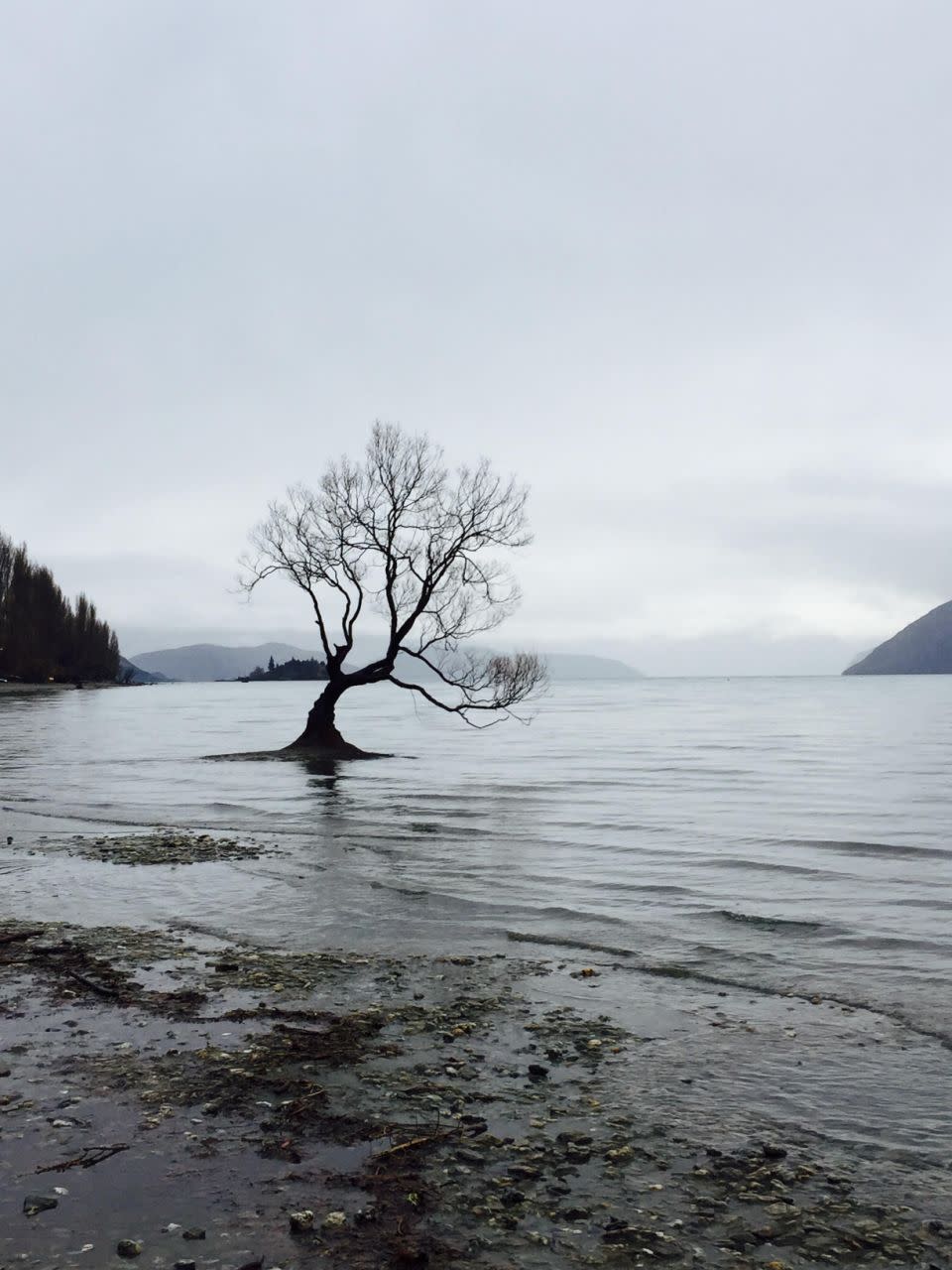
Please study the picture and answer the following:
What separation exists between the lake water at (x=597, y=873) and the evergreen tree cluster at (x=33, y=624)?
442ft

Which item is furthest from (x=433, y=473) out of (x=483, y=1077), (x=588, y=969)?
(x=483, y=1077)

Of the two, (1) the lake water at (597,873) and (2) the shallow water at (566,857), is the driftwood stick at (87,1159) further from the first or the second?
(2) the shallow water at (566,857)

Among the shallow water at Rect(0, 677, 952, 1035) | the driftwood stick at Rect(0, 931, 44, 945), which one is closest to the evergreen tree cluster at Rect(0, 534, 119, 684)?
the shallow water at Rect(0, 677, 952, 1035)

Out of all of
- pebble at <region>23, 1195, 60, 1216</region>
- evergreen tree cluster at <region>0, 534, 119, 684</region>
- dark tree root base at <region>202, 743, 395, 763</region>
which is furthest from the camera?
evergreen tree cluster at <region>0, 534, 119, 684</region>

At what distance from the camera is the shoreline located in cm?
476

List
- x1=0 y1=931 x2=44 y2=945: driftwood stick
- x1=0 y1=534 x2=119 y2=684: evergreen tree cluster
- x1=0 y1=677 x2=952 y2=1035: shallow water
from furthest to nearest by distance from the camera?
1. x1=0 y1=534 x2=119 y2=684: evergreen tree cluster
2. x1=0 y1=677 x2=952 y2=1035: shallow water
3. x1=0 y1=931 x2=44 y2=945: driftwood stick

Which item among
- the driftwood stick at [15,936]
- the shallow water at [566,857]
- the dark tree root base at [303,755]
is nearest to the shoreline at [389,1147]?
the driftwood stick at [15,936]

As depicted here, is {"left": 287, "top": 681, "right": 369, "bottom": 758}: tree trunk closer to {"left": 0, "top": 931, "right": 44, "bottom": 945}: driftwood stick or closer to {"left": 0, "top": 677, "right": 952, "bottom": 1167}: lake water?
{"left": 0, "top": 677, "right": 952, "bottom": 1167}: lake water

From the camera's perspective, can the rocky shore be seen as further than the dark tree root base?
No

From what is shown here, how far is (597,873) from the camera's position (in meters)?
16.5

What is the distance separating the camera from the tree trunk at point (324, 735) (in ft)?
136

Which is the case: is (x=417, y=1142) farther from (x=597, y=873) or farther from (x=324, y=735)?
(x=324, y=735)

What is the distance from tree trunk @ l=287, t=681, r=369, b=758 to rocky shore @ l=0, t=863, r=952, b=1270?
3271 cm

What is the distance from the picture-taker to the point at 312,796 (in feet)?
91.2
